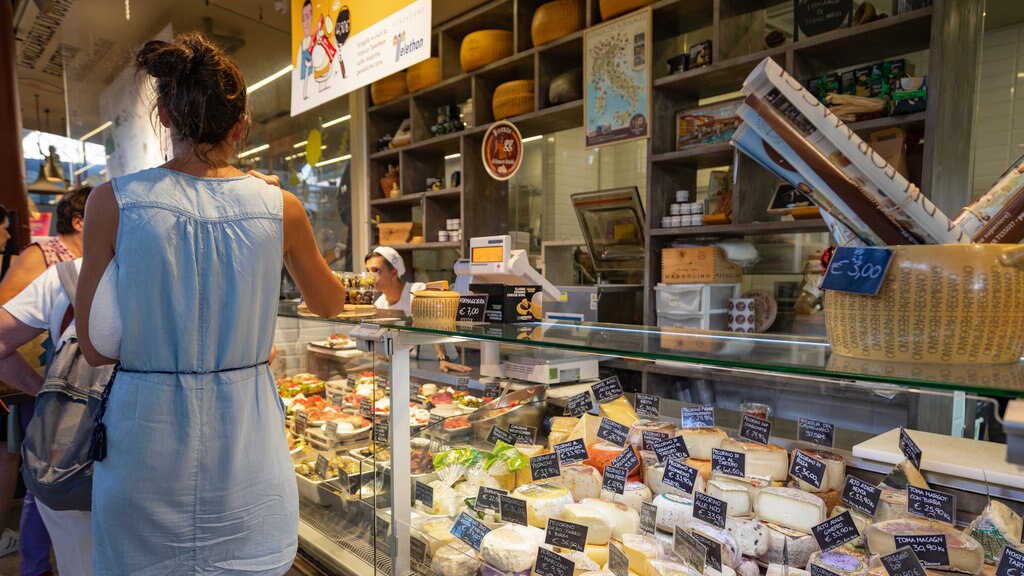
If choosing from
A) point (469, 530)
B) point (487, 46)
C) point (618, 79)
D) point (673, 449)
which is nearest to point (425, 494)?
point (469, 530)

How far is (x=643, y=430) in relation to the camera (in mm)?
1495

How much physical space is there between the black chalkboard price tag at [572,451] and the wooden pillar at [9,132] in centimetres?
473

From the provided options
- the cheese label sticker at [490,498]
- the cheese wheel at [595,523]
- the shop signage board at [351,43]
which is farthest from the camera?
the shop signage board at [351,43]

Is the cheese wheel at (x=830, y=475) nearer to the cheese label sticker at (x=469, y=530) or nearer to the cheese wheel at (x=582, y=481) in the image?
the cheese wheel at (x=582, y=481)

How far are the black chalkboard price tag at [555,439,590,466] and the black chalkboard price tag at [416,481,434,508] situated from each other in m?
0.36

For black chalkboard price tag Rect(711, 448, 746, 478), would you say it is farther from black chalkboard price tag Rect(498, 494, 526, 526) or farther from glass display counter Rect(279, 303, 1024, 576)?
black chalkboard price tag Rect(498, 494, 526, 526)

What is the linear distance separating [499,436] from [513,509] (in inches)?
16.2

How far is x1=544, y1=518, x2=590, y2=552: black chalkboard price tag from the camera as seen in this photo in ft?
3.98

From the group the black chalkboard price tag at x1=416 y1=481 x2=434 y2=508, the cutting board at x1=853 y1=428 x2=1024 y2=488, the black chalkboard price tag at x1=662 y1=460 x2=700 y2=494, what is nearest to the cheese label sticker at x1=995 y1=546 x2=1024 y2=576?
the cutting board at x1=853 y1=428 x2=1024 y2=488

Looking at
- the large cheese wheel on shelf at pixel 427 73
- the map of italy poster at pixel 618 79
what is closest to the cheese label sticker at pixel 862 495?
the map of italy poster at pixel 618 79

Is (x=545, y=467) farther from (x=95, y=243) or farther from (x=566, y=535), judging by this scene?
(x=95, y=243)

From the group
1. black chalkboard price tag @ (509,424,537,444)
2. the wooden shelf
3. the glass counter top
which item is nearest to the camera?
the glass counter top

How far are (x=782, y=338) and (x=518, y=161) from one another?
323 cm

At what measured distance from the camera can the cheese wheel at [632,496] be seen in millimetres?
1346
